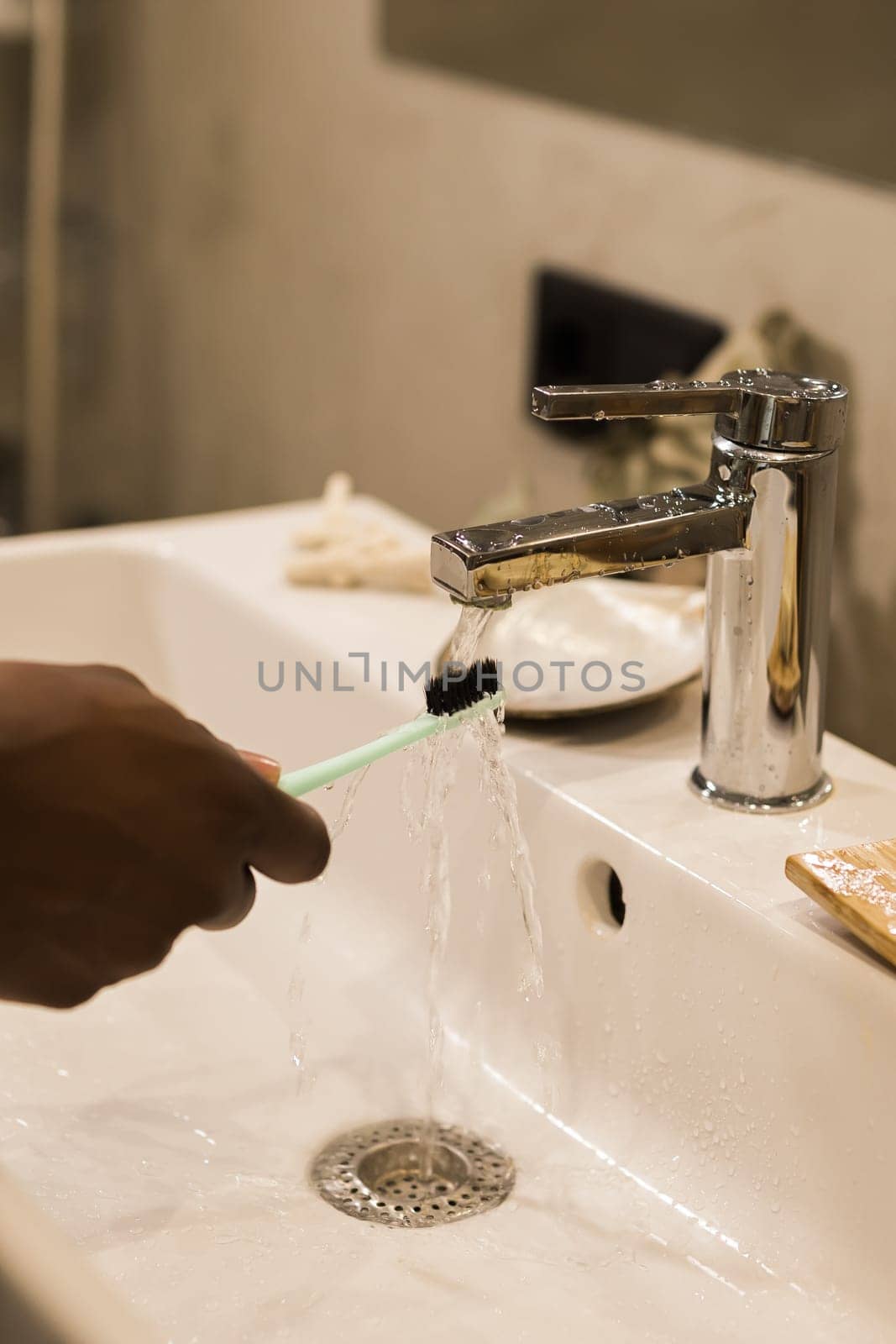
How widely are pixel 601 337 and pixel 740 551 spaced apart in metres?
0.46

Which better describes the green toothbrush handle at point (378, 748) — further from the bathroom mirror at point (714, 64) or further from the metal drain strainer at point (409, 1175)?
the bathroom mirror at point (714, 64)

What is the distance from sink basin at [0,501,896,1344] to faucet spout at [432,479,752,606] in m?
0.12

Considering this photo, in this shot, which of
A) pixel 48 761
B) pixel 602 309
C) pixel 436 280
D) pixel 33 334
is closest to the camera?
pixel 48 761

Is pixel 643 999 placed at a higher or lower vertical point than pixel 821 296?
lower

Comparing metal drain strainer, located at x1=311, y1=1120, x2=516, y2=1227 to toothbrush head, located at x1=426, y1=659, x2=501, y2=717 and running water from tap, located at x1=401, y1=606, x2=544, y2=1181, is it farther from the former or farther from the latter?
toothbrush head, located at x1=426, y1=659, x2=501, y2=717

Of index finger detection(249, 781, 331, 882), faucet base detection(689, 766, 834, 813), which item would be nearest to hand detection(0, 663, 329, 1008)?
index finger detection(249, 781, 331, 882)

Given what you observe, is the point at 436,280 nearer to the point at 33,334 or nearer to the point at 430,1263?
the point at 33,334

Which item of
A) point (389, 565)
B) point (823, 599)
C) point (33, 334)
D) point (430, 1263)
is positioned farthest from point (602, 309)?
point (33, 334)

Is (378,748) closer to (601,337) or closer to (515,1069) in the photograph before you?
(515,1069)

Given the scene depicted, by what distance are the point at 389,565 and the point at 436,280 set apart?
41 centimetres

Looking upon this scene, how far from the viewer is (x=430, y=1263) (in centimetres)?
52

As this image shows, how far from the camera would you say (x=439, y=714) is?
20.8 inches

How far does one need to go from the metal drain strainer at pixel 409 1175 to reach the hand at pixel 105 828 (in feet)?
0.58

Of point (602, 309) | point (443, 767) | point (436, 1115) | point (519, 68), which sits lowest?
point (436, 1115)
